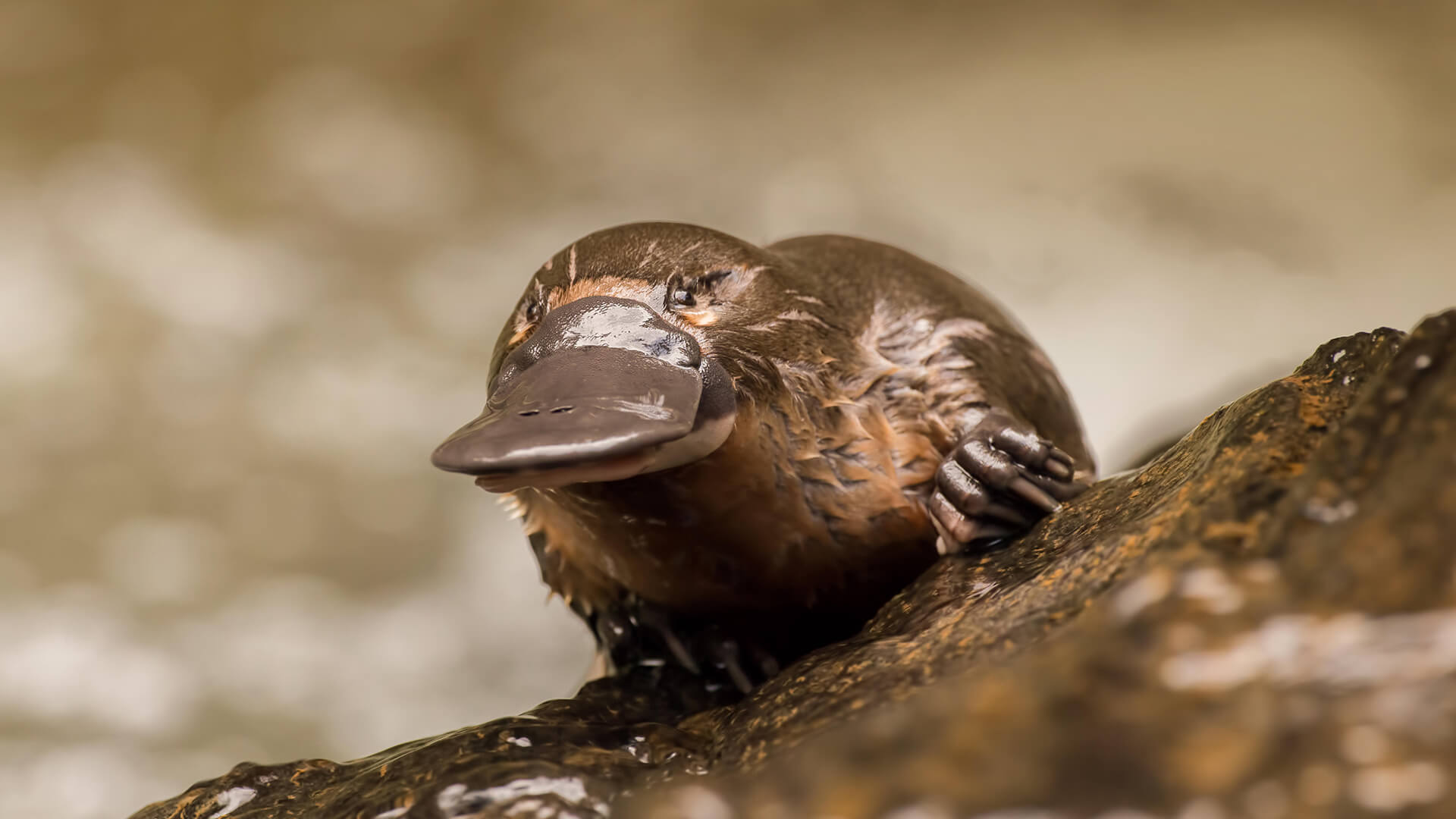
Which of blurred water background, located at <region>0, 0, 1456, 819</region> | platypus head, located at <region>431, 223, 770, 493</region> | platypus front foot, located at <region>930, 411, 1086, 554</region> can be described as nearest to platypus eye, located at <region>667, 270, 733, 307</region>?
platypus head, located at <region>431, 223, 770, 493</region>

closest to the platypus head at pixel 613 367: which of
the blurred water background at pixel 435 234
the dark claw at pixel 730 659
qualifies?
the dark claw at pixel 730 659

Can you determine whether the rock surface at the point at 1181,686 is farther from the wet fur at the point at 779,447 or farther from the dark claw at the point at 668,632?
the dark claw at the point at 668,632

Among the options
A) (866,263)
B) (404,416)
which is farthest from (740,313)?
(404,416)

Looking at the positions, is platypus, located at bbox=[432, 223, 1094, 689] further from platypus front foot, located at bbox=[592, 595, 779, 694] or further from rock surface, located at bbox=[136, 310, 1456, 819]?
rock surface, located at bbox=[136, 310, 1456, 819]

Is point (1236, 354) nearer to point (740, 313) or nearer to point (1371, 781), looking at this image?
point (740, 313)

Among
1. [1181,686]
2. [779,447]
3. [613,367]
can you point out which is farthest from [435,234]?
[1181,686]

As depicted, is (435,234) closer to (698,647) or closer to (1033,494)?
(698,647)
